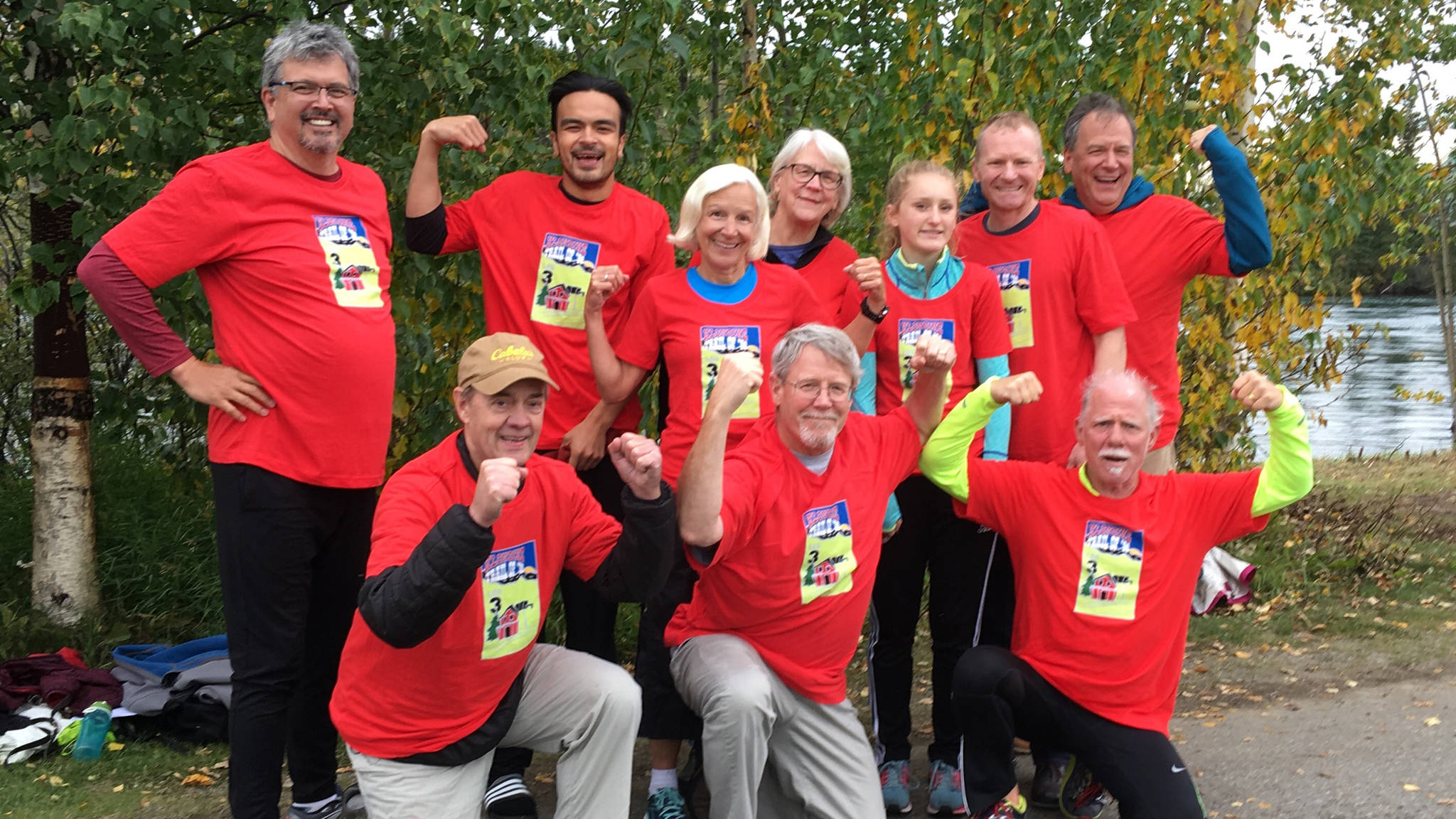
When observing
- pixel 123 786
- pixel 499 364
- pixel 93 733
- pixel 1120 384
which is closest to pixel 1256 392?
pixel 1120 384

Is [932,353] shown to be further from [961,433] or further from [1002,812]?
[1002,812]

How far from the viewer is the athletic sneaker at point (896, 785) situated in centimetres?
416

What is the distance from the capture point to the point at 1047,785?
14.1ft

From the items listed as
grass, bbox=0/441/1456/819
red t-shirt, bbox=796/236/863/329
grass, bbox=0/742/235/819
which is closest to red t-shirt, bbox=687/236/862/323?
red t-shirt, bbox=796/236/863/329

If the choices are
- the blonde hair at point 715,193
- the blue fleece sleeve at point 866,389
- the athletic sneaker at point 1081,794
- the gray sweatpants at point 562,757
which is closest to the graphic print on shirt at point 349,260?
the blonde hair at point 715,193

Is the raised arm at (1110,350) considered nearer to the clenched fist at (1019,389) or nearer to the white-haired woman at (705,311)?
the clenched fist at (1019,389)

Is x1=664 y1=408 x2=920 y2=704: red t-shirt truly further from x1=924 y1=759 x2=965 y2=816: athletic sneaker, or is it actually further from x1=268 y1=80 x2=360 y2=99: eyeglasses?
x1=268 y1=80 x2=360 y2=99: eyeglasses

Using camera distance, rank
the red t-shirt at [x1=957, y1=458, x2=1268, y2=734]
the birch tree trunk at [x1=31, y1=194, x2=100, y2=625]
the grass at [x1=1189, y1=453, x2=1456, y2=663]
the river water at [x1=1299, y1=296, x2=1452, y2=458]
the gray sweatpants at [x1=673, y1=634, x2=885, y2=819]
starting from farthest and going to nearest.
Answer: the river water at [x1=1299, y1=296, x2=1452, y2=458]
the grass at [x1=1189, y1=453, x2=1456, y2=663]
the birch tree trunk at [x1=31, y1=194, x2=100, y2=625]
the red t-shirt at [x1=957, y1=458, x2=1268, y2=734]
the gray sweatpants at [x1=673, y1=634, x2=885, y2=819]

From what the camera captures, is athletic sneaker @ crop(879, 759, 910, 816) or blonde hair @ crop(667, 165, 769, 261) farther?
athletic sneaker @ crop(879, 759, 910, 816)

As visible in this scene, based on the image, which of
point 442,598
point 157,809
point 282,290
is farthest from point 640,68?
point 157,809

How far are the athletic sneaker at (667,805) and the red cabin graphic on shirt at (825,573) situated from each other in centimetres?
87

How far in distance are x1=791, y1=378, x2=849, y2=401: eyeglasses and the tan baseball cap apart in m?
0.69

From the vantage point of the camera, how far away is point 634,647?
5.92m

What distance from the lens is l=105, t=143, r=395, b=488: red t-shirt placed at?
140 inches
